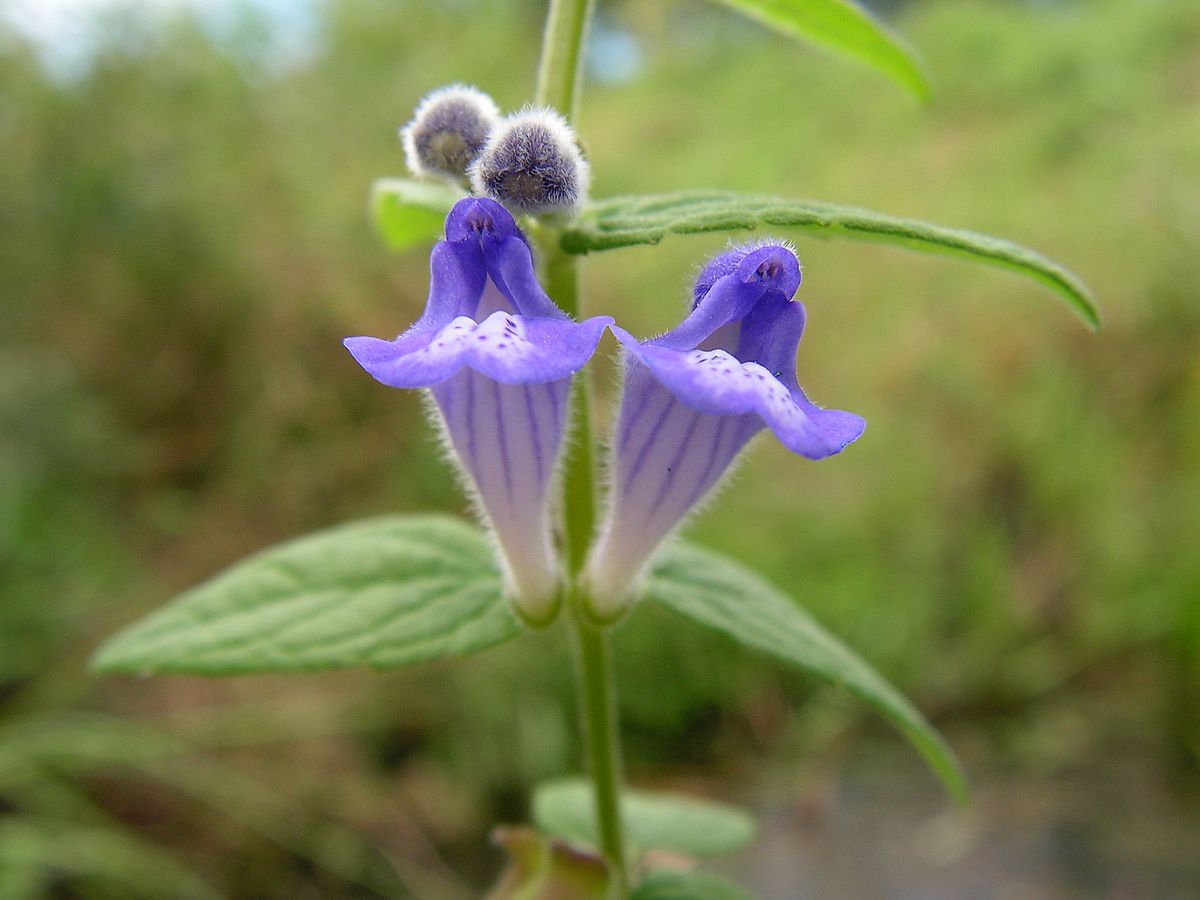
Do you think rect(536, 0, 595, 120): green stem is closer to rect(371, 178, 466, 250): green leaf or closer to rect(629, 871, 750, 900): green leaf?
rect(371, 178, 466, 250): green leaf

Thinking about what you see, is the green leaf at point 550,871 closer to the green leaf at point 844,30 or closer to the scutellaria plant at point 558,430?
the scutellaria plant at point 558,430

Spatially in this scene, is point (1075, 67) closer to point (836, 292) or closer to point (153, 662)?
point (836, 292)

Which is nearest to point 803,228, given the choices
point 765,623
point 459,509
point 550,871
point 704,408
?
point 704,408

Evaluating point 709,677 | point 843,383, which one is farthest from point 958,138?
point 709,677

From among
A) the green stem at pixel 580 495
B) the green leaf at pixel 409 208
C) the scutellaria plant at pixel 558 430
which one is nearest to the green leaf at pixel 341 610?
the scutellaria plant at pixel 558 430

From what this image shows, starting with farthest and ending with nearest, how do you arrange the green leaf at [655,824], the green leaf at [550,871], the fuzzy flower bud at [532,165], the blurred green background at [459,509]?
the blurred green background at [459,509], the green leaf at [655,824], the green leaf at [550,871], the fuzzy flower bud at [532,165]

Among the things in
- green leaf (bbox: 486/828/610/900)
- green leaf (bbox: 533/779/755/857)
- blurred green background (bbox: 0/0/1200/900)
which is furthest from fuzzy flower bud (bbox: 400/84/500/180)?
green leaf (bbox: 533/779/755/857)
